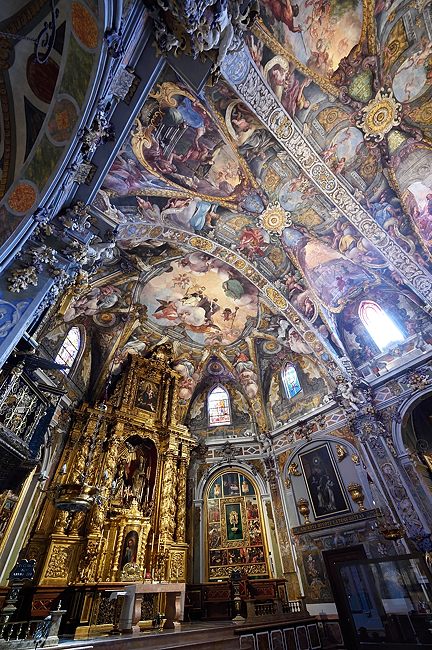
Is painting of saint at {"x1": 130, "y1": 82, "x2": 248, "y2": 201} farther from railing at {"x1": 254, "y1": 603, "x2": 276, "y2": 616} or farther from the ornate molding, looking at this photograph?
railing at {"x1": 254, "y1": 603, "x2": 276, "y2": 616}

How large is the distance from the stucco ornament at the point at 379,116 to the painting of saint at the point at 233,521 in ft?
47.3

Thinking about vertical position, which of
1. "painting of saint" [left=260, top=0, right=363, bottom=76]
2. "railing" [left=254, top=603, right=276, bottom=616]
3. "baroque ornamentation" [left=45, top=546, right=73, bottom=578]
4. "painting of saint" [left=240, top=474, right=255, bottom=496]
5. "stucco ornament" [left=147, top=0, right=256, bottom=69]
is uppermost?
"painting of saint" [left=260, top=0, right=363, bottom=76]

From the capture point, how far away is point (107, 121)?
595 centimetres

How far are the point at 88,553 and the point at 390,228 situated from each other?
14.5 meters

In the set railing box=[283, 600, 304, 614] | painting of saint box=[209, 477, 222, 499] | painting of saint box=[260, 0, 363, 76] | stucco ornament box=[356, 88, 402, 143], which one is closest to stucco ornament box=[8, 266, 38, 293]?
painting of saint box=[260, 0, 363, 76]

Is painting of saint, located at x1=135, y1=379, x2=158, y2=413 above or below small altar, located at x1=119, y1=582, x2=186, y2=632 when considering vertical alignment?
above

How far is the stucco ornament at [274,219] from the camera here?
36.1 ft

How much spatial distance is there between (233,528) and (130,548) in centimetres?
408

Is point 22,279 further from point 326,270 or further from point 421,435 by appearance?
point 421,435

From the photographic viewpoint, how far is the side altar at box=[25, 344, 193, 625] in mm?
9617

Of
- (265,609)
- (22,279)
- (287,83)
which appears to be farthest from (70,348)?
(287,83)

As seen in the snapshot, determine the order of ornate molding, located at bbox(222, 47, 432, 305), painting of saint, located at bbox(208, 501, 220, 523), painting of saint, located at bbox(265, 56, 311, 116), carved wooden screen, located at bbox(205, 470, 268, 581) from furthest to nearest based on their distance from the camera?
painting of saint, located at bbox(208, 501, 220, 523) < carved wooden screen, located at bbox(205, 470, 268, 581) < painting of saint, located at bbox(265, 56, 311, 116) < ornate molding, located at bbox(222, 47, 432, 305)

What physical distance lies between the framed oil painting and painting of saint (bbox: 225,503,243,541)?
320cm

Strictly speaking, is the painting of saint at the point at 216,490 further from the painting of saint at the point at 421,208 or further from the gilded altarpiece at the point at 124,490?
the painting of saint at the point at 421,208
